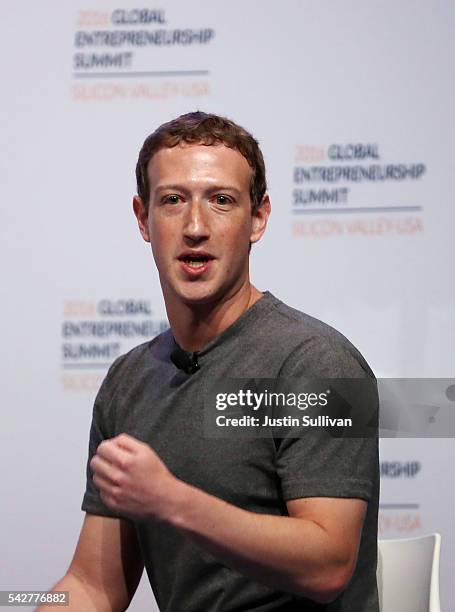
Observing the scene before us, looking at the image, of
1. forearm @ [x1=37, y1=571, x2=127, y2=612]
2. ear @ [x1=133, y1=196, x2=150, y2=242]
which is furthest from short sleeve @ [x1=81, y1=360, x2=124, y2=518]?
ear @ [x1=133, y1=196, x2=150, y2=242]

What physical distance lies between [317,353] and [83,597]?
521 mm

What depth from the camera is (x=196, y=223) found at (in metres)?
1.36

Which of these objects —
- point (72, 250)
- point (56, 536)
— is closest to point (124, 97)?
point (72, 250)

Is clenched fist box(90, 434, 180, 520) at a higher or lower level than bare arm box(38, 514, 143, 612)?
higher

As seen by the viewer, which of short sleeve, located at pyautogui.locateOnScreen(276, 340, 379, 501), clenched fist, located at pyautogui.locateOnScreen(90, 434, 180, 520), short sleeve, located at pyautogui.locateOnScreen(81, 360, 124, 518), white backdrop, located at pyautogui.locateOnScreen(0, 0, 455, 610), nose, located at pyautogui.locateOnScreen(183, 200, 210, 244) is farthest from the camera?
white backdrop, located at pyautogui.locateOnScreen(0, 0, 455, 610)

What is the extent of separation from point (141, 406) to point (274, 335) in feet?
0.77

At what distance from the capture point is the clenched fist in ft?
3.42

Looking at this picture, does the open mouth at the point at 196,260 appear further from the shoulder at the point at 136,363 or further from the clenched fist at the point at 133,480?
the clenched fist at the point at 133,480

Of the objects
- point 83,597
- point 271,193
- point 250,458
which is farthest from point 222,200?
point 271,193

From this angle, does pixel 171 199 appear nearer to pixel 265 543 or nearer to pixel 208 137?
pixel 208 137

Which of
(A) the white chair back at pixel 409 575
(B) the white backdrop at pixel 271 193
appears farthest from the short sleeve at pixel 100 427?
(B) the white backdrop at pixel 271 193

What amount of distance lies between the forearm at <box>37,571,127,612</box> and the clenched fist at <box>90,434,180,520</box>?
416mm

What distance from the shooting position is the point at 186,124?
1413 mm

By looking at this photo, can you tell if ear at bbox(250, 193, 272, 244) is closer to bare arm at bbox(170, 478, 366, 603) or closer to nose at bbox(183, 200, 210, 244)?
nose at bbox(183, 200, 210, 244)
